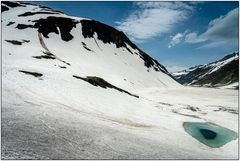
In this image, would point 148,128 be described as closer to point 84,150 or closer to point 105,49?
point 84,150

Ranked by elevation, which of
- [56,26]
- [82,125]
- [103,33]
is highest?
[103,33]

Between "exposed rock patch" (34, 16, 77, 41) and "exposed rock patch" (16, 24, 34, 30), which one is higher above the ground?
"exposed rock patch" (34, 16, 77, 41)

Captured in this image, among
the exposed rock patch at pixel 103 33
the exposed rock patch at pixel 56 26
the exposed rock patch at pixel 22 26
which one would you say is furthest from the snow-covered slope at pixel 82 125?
the exposed rock patch at pixel 103 33

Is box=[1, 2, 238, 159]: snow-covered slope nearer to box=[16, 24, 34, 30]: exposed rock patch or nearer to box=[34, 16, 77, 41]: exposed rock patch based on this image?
box=[34, 16, 77, 41]: exposed rock patch

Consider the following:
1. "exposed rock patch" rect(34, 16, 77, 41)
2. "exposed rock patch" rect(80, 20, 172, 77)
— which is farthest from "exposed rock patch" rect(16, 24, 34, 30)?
"exposed rock patch" rect(80, 20, 172, 77)

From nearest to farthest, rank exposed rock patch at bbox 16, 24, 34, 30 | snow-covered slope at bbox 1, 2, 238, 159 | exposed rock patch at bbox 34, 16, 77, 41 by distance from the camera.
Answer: snow-covered slope at bbox 1, 2, 238, 159 < exposed rock patch at bbox 16, 24, 34, 30 < exposed rock patch at bbox 34, 16, 77, 41

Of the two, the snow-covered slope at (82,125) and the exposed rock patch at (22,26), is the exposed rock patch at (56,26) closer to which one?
the exposed rock patch at (22,26)

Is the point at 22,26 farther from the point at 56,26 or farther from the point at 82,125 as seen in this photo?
the point at 82,125

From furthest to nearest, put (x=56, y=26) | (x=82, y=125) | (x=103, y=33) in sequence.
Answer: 1. (x=103, y=33)
2. (x=56, y=26)
3. (x=82, y=125)

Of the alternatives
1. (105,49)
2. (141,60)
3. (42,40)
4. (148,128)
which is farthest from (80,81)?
(141,60)

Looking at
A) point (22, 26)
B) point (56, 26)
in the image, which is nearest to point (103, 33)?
point (56, 26)

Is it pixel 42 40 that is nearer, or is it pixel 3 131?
pixel 3 131
